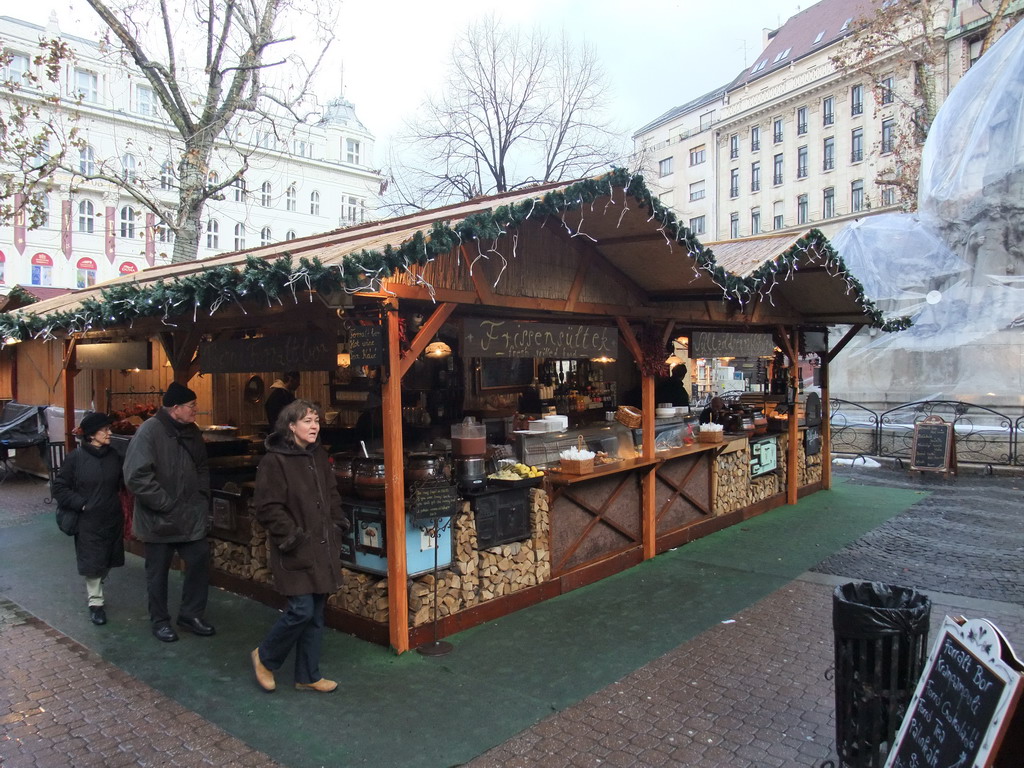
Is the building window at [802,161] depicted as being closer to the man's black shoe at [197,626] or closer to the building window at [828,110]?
the building window at [828,110]

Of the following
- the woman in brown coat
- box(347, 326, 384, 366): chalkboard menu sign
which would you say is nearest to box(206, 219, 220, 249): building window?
box(347, 326, 384, 366): chalkboard menu sign

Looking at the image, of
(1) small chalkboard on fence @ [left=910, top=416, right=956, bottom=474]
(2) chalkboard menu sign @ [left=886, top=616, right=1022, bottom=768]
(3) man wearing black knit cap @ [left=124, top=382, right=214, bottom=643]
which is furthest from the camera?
(1) small chalkboard on fence @ [left=910, top=416, right=956, bottom=474]

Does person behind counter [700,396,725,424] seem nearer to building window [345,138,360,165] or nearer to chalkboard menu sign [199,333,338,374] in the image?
chalkboard menu sign [199,333,338,374]

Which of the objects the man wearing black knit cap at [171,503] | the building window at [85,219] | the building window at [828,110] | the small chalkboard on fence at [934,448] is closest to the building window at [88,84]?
the building window at [85,219]

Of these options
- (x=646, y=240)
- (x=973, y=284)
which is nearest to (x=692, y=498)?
(x=646, y=240)

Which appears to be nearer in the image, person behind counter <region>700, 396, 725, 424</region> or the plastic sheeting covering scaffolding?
person behind counter <region>700, 396, 725, 424</region>

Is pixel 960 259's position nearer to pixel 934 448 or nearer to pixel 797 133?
pixel 934 448

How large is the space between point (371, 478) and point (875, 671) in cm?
343

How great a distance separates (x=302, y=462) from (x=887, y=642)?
3.15 m

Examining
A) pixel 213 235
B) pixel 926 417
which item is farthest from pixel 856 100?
pixel 213 235

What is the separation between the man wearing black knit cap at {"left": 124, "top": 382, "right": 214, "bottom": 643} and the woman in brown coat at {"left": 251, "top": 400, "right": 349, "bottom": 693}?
125 cm

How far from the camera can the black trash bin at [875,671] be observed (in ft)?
10.1

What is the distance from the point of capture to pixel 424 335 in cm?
494

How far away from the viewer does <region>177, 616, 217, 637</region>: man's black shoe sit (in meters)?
5.21
